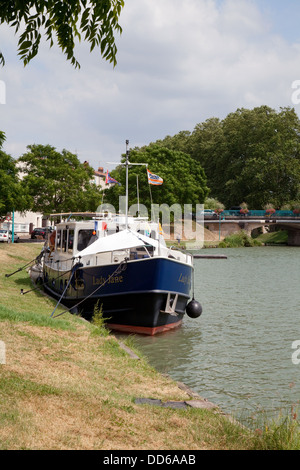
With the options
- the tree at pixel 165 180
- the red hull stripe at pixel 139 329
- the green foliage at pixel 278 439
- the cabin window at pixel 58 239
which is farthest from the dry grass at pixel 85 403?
the tree at pixel 165 180

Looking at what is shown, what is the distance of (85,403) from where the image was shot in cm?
724

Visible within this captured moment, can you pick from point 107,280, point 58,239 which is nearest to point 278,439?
point 107,280

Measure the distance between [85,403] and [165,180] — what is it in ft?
227

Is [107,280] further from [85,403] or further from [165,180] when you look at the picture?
[165,180]

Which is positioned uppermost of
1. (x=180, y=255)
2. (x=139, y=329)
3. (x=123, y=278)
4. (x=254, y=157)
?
(x=254, y=157)

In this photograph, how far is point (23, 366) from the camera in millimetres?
8641

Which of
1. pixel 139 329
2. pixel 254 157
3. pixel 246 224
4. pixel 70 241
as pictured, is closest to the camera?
pixel 139 329

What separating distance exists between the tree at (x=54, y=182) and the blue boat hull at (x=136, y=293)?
3878 centimetres

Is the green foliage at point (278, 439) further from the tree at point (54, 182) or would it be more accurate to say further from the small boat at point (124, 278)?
the tree at point (54, 182)

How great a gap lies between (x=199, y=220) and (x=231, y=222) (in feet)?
27.8

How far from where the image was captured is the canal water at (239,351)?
35.8 feet

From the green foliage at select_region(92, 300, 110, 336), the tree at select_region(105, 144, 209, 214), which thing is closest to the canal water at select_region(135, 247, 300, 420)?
the green foliage at select_region(92, 300, 110, 336)

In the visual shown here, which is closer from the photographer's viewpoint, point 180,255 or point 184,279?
point 184,279

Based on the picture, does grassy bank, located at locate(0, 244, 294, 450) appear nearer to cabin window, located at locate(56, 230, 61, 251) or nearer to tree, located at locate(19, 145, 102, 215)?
cabin window, located at locate(56, 230, 61, 251)
